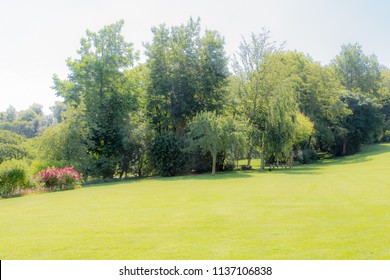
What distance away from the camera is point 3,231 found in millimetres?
8961

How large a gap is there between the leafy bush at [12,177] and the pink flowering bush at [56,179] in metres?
0.87

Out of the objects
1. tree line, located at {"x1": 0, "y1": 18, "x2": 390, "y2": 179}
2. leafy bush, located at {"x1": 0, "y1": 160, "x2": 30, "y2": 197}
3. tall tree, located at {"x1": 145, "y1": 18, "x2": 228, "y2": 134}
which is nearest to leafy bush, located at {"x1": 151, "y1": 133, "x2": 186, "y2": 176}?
tree line, located at {"x1": 0, "y1": 18, "x2": 390, "y2": 179}

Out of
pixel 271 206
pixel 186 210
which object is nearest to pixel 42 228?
pixel 186 210

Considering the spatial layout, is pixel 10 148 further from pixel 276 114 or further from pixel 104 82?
pixel 276 114

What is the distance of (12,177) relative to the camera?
20172 millimetres

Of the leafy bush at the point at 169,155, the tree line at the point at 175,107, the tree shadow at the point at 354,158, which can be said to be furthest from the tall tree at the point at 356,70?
the leafy bush at the point at 169,155

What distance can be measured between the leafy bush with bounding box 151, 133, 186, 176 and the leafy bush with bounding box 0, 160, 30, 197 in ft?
47.3

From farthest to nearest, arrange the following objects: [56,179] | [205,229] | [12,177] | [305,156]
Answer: [305,156] < [56,179] < [12,177] < [205,229]

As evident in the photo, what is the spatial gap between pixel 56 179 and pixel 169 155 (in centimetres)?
1311

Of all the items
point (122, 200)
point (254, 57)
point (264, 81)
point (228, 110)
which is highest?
point (254, 57)

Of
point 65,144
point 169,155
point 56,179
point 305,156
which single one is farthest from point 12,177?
point 305,156

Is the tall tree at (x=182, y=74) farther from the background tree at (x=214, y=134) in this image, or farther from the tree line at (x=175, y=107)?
the background tree at (x=214, y=134)
